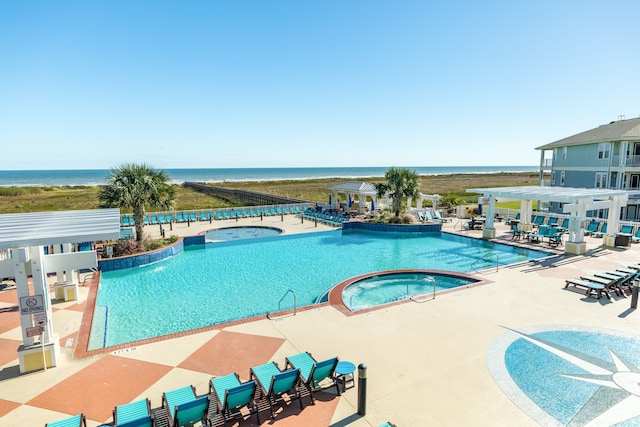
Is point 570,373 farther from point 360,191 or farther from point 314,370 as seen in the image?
point 360,191

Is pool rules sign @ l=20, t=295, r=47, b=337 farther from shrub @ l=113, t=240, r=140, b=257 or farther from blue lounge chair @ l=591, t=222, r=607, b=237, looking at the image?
blue lounge chair @ l=591, t=222, r=607, b=237

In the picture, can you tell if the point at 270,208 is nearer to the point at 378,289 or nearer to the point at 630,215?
the point at 378,289

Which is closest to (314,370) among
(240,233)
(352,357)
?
(352,357)

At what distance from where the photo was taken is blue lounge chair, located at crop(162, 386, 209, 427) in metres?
4.87

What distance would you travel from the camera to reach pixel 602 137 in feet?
82.4

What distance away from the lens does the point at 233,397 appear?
17.2 feet

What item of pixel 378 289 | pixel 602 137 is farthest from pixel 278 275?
pixel 602 137

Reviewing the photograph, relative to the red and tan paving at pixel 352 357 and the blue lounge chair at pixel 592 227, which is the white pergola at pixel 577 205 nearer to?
the blue lounge chair at pixel 592 227

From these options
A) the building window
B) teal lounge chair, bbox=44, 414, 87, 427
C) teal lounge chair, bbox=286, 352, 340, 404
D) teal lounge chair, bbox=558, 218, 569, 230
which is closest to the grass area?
the building window

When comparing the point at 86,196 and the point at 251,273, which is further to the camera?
the point at 86,196

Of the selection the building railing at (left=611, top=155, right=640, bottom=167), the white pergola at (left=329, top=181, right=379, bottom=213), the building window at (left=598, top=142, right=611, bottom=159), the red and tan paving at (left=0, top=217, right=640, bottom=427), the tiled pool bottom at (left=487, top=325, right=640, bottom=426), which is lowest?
the tiled pool bottom at (left=487, top=325, right=640, bottom=426)

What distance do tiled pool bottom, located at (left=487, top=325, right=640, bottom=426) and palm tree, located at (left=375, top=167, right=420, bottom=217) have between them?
48.2 feet

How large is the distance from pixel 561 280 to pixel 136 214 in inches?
680

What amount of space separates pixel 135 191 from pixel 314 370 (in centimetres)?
1352
